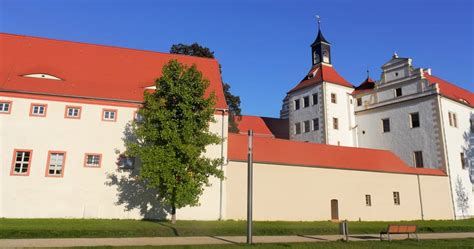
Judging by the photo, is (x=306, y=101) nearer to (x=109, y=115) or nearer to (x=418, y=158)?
(x=418, y=158)

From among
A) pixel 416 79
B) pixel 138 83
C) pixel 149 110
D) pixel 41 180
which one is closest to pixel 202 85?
pixel 149 110

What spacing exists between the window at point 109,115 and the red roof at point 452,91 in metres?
29.0

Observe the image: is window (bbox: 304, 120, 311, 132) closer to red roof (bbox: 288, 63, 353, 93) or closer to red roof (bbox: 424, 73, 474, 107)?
red roof (bbox: 288, 63, 353, 93)

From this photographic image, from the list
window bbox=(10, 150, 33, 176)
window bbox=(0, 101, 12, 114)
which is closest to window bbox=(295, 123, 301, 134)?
window bbox=(10, 150, 33, 176)

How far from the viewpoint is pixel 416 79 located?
3478 cm

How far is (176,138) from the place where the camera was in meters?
20.0

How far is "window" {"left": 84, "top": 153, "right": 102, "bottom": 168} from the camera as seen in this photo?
74.8 ft

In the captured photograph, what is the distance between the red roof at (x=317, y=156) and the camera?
2661 cm

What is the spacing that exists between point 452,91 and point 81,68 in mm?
36060

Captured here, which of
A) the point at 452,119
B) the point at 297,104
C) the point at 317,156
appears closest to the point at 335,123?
the point at 297,104

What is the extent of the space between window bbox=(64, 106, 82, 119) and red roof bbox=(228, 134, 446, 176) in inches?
411

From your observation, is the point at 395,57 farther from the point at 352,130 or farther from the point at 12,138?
the point at 12,138

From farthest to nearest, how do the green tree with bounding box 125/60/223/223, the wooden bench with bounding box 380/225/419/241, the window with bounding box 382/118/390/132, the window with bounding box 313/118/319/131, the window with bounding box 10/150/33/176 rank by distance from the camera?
the window with bounding box 313/118/319/131, the window with bounding box 382/118/390/132, the window with bounding box 10/150/33/176, the green tree with bounding box 125/60/223/223, the wooden bench with bounding box 380/225/419/241

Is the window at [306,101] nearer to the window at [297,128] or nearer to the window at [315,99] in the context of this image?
the window at [315,99]
